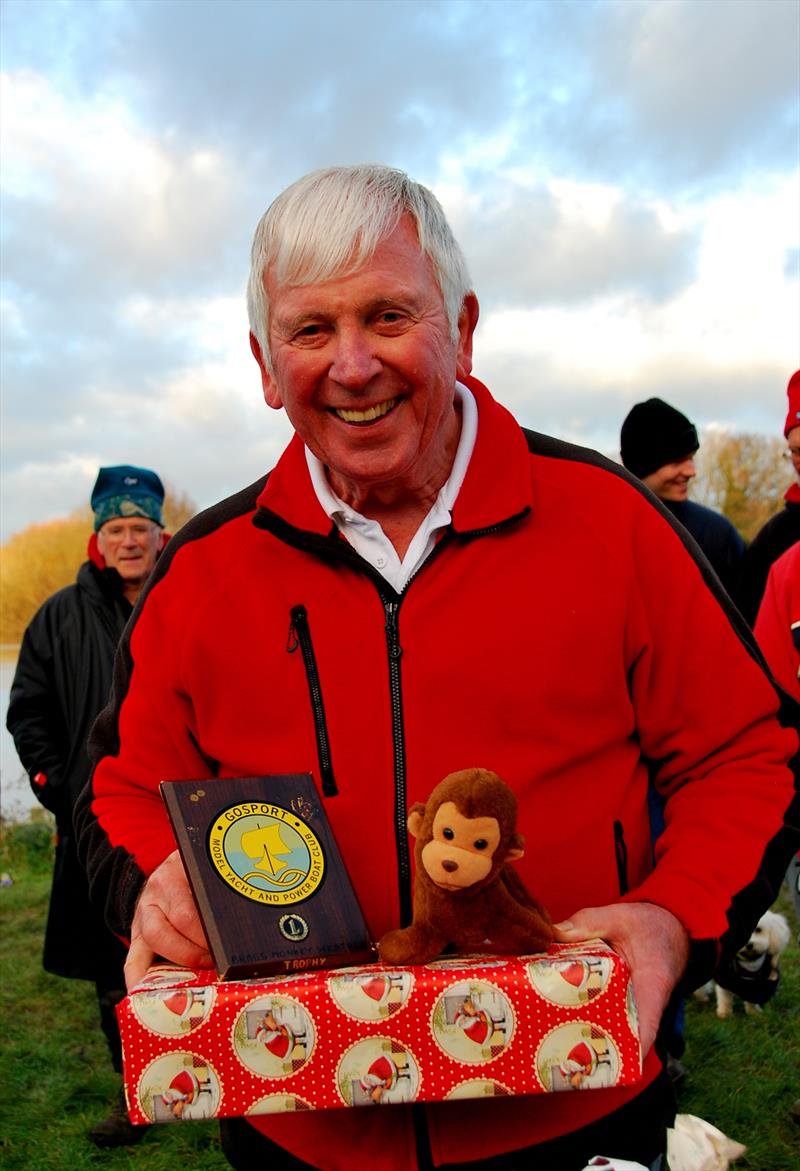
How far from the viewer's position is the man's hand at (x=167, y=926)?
1849 mm

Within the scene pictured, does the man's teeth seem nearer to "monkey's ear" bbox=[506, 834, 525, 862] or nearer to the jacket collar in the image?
the jacket collar

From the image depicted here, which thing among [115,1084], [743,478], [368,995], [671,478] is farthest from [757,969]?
[743,478]

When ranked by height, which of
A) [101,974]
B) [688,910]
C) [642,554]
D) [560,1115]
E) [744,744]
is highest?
[642,554]

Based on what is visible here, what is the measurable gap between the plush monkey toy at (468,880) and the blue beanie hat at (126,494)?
13.8 ft

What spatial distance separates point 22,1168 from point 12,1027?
167cm

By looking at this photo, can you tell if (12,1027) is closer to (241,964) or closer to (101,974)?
(101,974)

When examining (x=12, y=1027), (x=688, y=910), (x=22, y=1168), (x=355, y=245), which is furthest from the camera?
(x=12, y=1027)

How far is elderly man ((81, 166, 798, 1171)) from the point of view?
1.92 meters

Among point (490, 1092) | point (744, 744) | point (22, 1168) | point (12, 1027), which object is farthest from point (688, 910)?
point (12, 1027)

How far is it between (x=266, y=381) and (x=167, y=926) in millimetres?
1005

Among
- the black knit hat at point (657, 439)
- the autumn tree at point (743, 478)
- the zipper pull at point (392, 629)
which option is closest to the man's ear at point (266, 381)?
the zipper pull at point (392, 629)

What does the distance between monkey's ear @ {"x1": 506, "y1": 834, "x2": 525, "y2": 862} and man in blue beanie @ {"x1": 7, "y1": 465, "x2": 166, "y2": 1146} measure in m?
3.95

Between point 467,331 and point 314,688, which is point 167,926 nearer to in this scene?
point 314,688

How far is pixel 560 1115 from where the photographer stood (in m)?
1.90
